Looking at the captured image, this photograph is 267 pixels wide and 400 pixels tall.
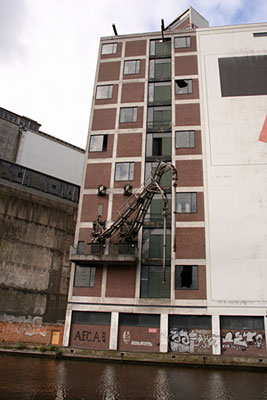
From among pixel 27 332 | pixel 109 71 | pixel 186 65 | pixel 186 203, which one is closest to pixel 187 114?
pixel 186 65

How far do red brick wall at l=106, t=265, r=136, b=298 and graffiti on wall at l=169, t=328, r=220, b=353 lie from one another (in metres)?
4.68

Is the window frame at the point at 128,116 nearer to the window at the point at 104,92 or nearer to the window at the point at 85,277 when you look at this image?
the window at the point at 104,92

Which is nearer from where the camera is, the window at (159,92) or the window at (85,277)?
the window at (85,277)

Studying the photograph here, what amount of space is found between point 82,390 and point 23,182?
32059 mm

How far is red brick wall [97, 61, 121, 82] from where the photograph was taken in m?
37.2

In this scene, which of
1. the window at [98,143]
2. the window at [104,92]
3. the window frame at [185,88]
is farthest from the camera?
the window at [104,92]

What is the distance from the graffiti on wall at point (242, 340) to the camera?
25250 millimetres

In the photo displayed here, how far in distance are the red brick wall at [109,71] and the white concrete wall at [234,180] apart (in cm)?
920

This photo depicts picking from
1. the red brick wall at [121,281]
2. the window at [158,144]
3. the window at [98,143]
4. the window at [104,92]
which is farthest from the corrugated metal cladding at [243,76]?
the red brick wall at [121,281]

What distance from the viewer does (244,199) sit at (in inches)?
1161

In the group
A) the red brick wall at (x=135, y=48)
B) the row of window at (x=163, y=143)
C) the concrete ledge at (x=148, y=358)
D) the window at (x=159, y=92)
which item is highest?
the red brick wall at (x=135, y=48)

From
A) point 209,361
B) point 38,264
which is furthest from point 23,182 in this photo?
point 209,361

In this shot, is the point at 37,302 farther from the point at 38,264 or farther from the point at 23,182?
the point at 23,182

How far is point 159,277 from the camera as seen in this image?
28.1 m
